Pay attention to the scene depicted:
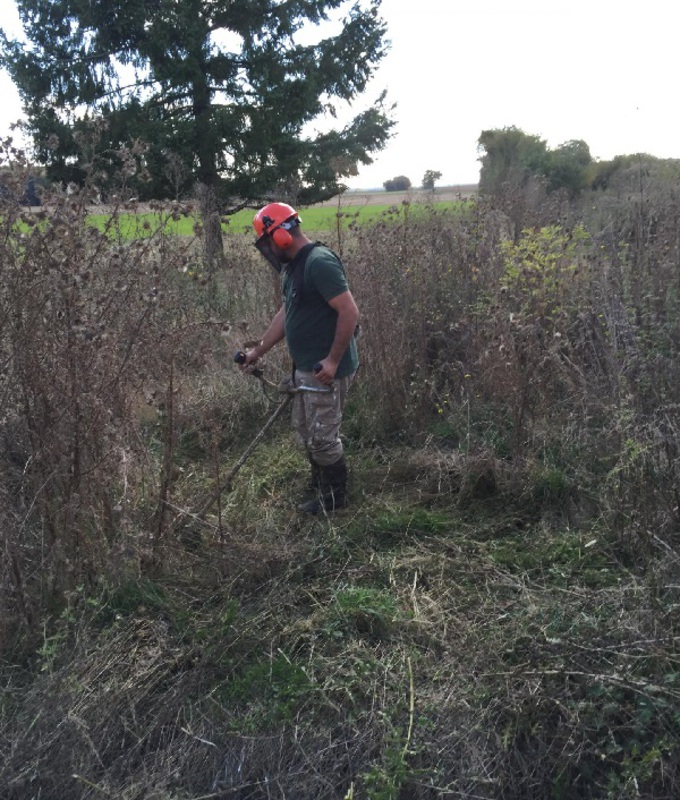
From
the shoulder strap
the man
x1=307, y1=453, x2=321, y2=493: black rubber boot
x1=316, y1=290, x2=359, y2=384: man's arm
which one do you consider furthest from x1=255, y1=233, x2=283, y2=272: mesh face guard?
x1=307, y1=453, x2=321, y2=493: black rubber boot

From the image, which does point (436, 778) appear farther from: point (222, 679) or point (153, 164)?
point (153, 164)

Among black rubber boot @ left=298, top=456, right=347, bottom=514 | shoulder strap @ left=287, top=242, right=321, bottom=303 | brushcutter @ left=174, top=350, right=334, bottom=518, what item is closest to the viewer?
brushcutter @ left=174, top=350, right=334, bottom=518

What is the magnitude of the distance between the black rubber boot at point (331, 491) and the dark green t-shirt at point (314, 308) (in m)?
0.59

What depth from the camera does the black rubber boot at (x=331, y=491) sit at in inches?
166

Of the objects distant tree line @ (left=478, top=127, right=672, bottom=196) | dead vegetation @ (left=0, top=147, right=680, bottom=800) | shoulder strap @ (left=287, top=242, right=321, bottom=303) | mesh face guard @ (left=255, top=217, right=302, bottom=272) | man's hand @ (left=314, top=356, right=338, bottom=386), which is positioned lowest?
dead vegetation @ (left=0, top=147, right=680, bottom=800)

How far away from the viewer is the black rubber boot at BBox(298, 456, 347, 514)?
4223 mm

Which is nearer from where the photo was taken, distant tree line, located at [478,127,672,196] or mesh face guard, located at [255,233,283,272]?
mesh face guard, located at [255,233,283,272]

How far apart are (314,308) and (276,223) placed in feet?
1.67

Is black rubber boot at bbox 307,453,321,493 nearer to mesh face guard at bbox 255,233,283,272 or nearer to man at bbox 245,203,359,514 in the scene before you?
man at bbox 245,203,359,514

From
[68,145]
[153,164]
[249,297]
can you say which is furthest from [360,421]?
[68,145]

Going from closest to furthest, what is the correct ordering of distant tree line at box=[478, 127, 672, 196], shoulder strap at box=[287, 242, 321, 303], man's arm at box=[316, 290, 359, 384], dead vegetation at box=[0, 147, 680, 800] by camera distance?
dead vegetation at box=[0, 147, 680, 800], man's arm at box=[316, 290, 359, 384], shoulder strap at box=[287, 242, 321, 303], distant tree line at box=[478, 127, 672, 196]

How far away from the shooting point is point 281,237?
3.82 m

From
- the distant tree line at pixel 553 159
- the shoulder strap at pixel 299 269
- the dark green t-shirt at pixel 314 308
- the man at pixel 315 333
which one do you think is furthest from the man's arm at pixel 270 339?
the distant tree line at pixel 553 159

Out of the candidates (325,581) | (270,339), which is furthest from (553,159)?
(325,581)
